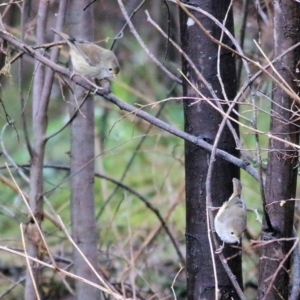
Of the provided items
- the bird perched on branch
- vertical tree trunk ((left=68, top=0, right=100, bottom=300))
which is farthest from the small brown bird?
the bird perched on branch

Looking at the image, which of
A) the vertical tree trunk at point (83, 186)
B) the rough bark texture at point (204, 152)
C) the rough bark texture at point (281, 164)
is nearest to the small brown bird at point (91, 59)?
the vertical tree trunk at point (83, 186)

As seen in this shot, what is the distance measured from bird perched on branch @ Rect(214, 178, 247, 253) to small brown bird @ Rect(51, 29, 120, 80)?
3.38 ft

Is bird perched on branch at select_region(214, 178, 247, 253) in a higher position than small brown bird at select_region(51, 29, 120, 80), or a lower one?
lower

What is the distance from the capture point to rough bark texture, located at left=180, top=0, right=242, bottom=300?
8.38 ft

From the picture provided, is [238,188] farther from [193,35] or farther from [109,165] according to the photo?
[109,165]

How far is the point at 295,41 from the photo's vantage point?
205 cm

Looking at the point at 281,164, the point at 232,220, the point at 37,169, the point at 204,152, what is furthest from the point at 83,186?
the point at 281,164

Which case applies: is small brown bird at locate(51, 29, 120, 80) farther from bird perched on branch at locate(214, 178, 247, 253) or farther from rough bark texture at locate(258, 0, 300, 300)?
rough bark texture at locate(258, 0, 300, 300)

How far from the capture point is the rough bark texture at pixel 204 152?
2.55m

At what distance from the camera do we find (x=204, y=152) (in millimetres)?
2564

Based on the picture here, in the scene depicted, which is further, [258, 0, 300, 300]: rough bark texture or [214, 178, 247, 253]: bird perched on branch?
[214, 178, 247, 253]: bird perched on branch

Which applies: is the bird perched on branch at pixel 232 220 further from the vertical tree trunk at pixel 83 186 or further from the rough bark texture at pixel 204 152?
the vertical tree trunk at pixel 83 186

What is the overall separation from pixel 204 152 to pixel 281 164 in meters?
0.52

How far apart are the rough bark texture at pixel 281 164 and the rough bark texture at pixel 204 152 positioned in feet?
A: 1.44
